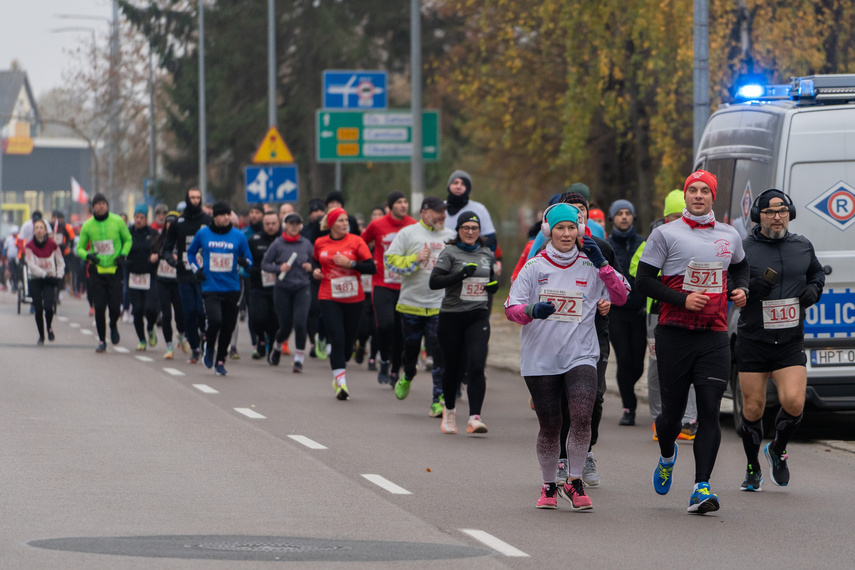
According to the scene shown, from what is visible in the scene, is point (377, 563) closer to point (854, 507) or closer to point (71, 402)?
point (854, 507)

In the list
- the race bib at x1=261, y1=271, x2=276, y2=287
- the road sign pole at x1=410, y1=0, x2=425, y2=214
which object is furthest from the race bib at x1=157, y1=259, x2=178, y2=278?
the road sign pole at x1=410, y1=0, x2=425, y2=214

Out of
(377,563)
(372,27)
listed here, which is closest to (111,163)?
(372,27)

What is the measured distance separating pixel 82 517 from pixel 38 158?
11695 cm

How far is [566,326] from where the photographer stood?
28.8ft

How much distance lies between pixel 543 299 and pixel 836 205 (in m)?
4.07

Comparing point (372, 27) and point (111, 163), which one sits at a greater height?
point (372, 27)

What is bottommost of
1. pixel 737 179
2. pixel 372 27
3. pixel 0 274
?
pixel 0 274

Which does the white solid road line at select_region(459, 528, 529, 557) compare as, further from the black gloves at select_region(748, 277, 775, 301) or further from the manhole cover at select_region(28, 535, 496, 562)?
the black gloves at select_region(748, 277, 775, 301)

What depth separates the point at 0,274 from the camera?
48312mm

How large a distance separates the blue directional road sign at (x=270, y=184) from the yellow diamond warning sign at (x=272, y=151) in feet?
2.62

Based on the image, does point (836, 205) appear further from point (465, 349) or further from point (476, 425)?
point (476, 425)

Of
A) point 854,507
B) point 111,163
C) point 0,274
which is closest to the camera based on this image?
point 854,507

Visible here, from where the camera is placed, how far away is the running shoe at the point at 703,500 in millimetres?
8508

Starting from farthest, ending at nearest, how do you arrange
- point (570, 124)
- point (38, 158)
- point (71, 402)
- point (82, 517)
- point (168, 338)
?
1. point (38, 158)
2. point (570, 124)
3. point (168, 338)
4. point (71, 402)
5. point (82, 517)
